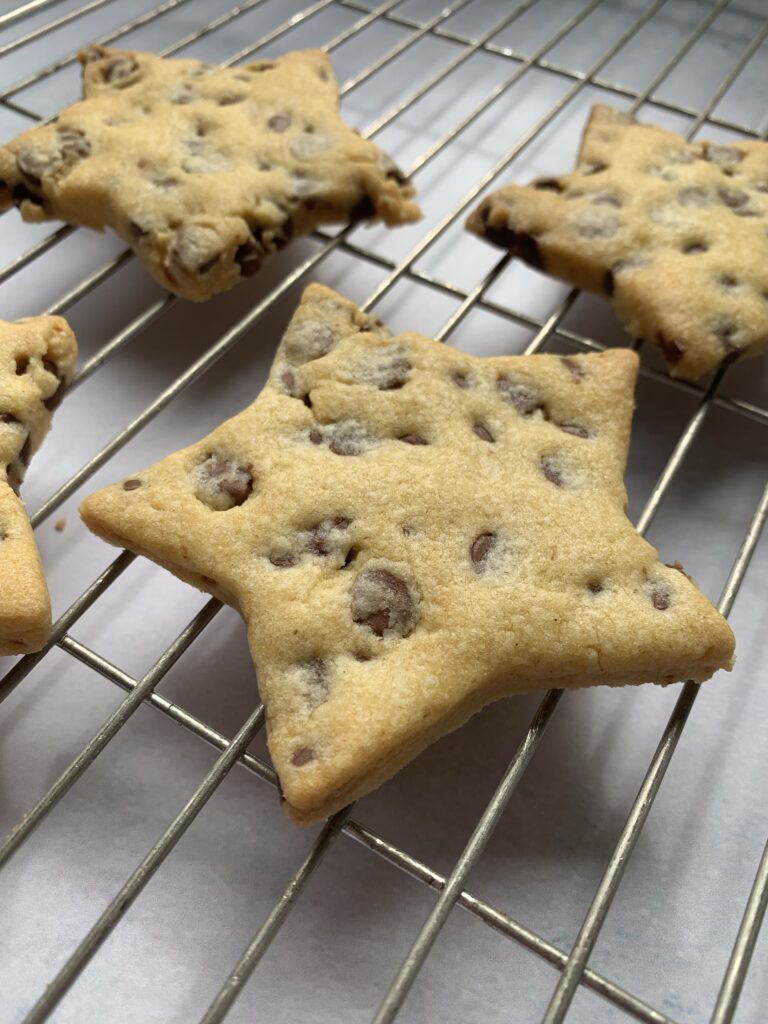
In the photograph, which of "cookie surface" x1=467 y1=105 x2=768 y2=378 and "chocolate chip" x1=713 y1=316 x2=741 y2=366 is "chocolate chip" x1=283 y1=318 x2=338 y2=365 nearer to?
"cookie surface" x1=467 y1=105 x2=768 y2=378

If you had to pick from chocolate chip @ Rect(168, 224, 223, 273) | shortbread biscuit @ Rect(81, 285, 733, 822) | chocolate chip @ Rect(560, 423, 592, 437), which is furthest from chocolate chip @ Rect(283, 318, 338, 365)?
chocolate chip @ Rect(560, 423, 592, 437)

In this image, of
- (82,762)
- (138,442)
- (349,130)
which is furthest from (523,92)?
(82,762)

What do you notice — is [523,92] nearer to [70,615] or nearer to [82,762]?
[70,615]

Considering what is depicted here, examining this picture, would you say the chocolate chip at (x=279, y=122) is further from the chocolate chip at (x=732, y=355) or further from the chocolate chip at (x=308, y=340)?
the chocolate chip at (x=732, y=355)

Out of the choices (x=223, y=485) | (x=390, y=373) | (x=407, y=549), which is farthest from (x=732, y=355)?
(x=223, y=485)

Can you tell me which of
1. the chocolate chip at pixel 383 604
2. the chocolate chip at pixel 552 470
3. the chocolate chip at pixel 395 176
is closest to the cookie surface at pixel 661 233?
the chocolate chip at pixel 395 176

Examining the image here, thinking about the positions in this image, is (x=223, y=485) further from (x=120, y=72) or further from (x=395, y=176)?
(x=120, y=72)
